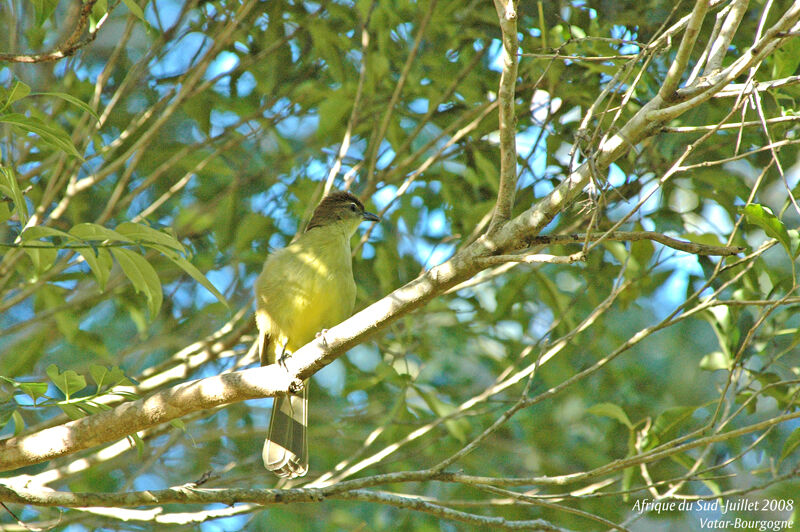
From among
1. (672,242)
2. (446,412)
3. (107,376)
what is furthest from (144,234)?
(446,412)

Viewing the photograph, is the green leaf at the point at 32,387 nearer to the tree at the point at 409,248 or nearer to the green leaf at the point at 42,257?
the tree at the point at 409,248

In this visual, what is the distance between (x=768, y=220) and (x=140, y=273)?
85.5 inches

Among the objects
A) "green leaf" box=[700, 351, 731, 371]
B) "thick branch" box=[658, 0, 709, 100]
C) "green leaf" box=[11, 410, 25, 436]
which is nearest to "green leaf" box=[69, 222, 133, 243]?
"green leaf" box=[11, 410, 25, 436]

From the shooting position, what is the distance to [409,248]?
4.78 metres

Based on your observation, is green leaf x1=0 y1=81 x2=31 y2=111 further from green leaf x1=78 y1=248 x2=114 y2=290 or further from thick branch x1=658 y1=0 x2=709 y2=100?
thick branch x1=658 y1=0 x2=709 y2=100

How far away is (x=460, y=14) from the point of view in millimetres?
4125

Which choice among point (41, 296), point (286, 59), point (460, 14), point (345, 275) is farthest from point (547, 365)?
point (41, 296)

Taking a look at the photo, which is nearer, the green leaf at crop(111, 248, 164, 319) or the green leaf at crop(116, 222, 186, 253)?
the green leaf at crop(116, 222, 186, 253)

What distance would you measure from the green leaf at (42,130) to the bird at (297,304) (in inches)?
77.2

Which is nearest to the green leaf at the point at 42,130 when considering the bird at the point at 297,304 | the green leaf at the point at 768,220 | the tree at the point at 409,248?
the tree at the point at 409,248

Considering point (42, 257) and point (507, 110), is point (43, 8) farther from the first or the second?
point (507, 110)

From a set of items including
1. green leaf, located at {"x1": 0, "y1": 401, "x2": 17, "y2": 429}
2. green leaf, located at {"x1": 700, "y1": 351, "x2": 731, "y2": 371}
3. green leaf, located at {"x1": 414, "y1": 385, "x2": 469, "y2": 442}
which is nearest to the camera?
green leaf, located at {"x1": 0, "y1": 401, "x2": 17, "y2": 429}

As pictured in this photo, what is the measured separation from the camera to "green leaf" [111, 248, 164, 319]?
263cm

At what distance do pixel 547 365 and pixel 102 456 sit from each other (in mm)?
2443
